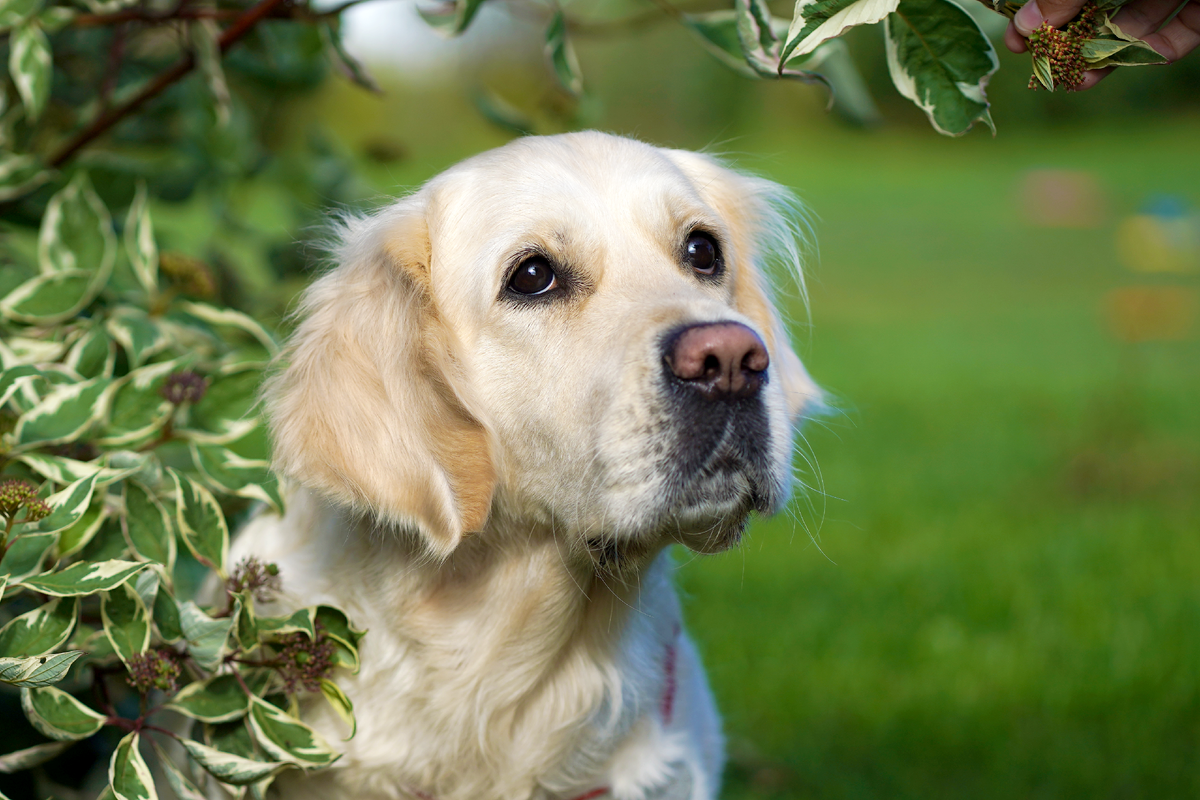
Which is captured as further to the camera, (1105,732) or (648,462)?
(1105,732)

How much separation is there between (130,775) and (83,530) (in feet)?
1.48

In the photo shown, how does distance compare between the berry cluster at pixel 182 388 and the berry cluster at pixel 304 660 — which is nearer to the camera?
the berry cluster at pixel 304 660

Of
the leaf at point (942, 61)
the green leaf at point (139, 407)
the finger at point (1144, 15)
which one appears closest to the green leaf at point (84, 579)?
the green leaf at point (139, 407)

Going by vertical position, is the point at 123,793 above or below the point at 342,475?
below

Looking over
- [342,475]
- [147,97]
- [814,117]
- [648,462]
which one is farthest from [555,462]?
[814,117]

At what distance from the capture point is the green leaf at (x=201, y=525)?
6.67ft

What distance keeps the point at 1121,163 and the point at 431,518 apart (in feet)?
70.1

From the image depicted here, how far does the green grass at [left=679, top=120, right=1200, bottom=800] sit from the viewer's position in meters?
3.26

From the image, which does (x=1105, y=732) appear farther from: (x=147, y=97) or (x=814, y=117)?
Answer: (x=814, y=117)

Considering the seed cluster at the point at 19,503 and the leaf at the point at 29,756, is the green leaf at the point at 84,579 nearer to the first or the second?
the seed cluster at the point at 19,503

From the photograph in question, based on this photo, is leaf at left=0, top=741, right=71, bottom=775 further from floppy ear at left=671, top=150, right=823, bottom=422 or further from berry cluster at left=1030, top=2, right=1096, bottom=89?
berry cluster at left=1030, top=2, right=1096, bottom=89

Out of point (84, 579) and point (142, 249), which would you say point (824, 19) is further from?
point (142, 249)

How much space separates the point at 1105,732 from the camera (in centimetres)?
332

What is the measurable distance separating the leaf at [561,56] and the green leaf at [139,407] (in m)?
1.09
